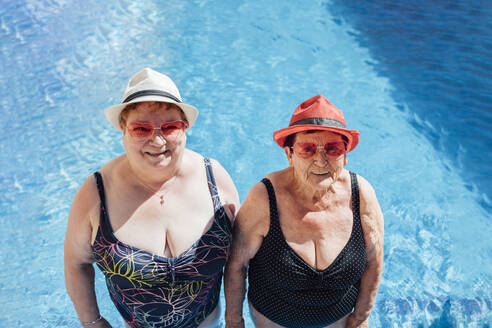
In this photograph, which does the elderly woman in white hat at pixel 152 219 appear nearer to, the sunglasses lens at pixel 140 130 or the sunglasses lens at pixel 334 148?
the sunglasses lens at pixel 140 130

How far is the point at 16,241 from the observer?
4598 mm

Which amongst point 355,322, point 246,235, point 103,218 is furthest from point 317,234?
point 103,218

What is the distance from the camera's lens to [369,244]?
2.39 m

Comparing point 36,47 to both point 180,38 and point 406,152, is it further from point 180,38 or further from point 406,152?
point 406,152

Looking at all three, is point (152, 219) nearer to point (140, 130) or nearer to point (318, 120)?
point (140, 130)

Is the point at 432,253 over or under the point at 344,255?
under

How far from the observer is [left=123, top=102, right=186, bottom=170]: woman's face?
6.77 ft

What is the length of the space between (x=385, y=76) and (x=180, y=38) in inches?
154

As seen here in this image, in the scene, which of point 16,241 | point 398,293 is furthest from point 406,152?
point 16,241

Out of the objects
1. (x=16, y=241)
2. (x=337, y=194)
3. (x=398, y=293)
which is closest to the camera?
(x=337, y=194)

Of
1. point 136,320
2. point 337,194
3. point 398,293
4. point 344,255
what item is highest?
point 337,194

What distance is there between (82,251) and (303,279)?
1.24 m

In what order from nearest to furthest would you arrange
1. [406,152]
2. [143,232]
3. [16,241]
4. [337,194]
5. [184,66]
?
1. [143,232]
2. [337,194]
3. [16,241]
4. [406,152]
5. [184,66]

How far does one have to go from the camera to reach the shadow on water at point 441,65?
243 inches
